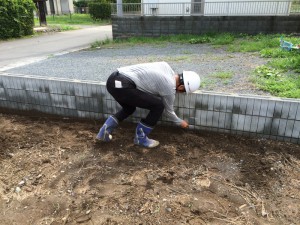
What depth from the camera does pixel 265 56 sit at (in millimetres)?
6523

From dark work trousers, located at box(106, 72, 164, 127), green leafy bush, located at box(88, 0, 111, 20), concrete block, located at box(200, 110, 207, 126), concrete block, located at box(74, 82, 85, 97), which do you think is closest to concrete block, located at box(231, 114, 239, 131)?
concrete block, located at box(200, 110, 207, 126)

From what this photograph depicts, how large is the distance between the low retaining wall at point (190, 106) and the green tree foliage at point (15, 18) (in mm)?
11097

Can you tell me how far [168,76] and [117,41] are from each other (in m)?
8.75

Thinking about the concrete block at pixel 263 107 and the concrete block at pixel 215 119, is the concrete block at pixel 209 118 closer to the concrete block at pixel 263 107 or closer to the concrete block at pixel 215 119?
the concrete block at pixel 215 119

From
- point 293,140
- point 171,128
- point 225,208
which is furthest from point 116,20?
point 225,208

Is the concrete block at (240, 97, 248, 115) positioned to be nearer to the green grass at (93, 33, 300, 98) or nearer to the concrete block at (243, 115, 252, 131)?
the concrete block at (243, 115, 252, 131)

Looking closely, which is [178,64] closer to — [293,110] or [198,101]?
[198,101]

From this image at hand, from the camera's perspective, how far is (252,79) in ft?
15.5

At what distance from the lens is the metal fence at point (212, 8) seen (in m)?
9.95

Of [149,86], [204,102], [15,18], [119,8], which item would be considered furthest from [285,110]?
[15,18]

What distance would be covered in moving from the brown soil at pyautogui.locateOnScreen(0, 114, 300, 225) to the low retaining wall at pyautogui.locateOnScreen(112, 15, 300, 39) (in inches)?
306

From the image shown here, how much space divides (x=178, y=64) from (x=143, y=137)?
11.4ft

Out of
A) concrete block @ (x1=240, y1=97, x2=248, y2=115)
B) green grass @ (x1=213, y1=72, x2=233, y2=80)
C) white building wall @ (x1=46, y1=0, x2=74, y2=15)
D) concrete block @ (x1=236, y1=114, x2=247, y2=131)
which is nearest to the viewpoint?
concrete block @ (x1=240, y1=97, x2=248, y2=115)

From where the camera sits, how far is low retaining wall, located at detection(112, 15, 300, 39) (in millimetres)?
9742
